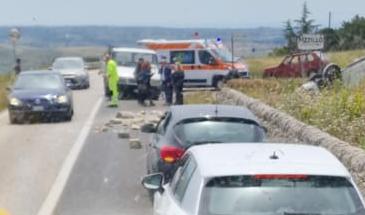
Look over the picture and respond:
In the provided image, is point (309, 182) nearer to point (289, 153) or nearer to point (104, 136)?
point (289, 153)

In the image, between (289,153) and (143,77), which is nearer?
(289,153)

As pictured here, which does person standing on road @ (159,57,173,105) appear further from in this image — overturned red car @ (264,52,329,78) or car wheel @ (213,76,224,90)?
overturned red car @ (264,52,329,78)

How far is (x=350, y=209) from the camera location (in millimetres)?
7352

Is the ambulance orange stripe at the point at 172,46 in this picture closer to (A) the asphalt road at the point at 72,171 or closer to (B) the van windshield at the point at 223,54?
(B) the van windshield at the point at 223,54

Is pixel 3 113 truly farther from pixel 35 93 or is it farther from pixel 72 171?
pixel 72 171

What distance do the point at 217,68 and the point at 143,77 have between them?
327 inches

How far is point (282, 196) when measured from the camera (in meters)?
7.36

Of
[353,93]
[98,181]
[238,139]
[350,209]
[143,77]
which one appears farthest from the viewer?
[143,77]

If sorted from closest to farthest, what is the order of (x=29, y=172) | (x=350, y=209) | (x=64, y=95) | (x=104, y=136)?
(x=350, y=209) → (x=29, y=172) → (x=104, y=136) → (x=64, y=95)

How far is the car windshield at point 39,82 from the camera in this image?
30841 mm

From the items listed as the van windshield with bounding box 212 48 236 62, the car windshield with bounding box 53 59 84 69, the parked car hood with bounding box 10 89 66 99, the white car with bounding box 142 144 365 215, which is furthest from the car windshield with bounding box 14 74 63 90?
the white car with bounding box 142 144 365 215

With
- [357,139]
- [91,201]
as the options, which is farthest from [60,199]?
[357,139]

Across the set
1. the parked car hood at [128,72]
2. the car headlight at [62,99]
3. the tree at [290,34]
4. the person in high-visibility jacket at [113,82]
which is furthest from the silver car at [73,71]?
the car headlight at [62,99]

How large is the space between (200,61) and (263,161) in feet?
120
